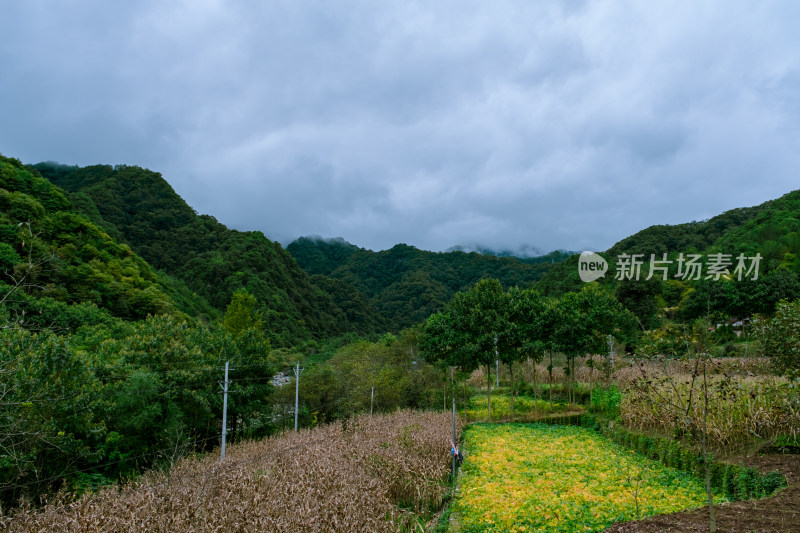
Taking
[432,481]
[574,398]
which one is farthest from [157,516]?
[574,398]

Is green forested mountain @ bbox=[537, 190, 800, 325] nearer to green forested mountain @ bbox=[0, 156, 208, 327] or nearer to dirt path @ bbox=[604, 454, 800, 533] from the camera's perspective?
dirt path @ bbox=[604, 454, 800, 533]

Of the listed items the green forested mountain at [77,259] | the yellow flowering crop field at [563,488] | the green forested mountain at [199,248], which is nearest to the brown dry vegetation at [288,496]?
the yellow flowering crop field at [563,488]

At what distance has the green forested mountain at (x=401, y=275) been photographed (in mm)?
64250

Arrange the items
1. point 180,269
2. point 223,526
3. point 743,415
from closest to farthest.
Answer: point 223,526 → point 743,415 → point 180,269

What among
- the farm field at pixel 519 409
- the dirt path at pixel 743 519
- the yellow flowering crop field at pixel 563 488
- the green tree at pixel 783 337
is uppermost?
the green tree at pixel 783 337

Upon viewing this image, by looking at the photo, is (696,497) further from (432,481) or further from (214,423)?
(214,423)

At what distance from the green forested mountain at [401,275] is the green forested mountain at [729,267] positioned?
55.2 feet

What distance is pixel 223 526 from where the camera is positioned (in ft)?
17.9

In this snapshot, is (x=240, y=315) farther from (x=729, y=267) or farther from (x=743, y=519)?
(x=729, y=267)

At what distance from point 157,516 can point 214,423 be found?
14.6 meters

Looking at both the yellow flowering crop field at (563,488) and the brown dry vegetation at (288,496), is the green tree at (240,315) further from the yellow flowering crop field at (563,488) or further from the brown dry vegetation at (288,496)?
the yellow flowering crop field at (563,488)

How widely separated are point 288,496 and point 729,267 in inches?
1526

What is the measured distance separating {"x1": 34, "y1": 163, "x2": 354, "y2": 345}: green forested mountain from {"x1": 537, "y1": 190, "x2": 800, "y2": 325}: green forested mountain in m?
29.4

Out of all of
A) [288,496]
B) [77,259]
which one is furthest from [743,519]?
[77,259]
